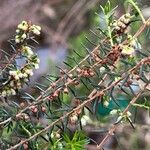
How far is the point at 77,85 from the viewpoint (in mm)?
783

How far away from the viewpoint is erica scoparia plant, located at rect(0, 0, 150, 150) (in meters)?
0.75

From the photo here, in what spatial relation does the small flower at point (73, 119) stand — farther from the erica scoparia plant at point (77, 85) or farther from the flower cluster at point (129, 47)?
A: the flower cluster at point (129, 47)

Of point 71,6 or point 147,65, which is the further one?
point 71,6

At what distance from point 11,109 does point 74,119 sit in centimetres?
12

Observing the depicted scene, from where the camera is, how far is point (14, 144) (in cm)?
82

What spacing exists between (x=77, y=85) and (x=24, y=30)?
115 millimetres

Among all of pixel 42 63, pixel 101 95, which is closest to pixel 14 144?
pixel 101 95

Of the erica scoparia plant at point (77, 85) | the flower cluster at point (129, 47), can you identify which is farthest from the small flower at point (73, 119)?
the flower cluster at point (129, 47)

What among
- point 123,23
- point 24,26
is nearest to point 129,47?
point 123,23

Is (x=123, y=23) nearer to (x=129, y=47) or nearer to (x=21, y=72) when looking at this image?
(x=129, y=47)

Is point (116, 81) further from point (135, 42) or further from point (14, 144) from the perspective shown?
point (14, 144)

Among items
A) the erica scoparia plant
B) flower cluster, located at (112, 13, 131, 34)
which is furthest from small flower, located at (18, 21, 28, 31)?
flower cluster, located at (112, 13, 131, 34)

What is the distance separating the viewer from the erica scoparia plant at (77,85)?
747 millimetres

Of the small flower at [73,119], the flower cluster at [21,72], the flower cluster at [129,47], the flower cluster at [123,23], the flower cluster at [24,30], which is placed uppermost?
the flower cluster at [24,30]
